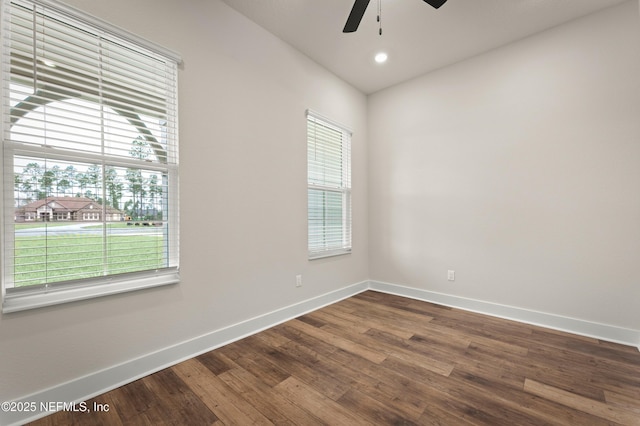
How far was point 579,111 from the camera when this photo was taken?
2.51 meters

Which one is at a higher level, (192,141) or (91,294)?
(192,141)

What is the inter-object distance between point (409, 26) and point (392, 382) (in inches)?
120

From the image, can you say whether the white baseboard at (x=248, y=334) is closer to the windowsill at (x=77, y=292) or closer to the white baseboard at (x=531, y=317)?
the white baseboard at (x=531, y=317)

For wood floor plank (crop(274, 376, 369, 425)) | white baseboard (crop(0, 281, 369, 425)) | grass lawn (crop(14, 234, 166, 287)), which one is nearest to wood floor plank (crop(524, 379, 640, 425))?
wood floor plank (crop(274, 376, 369, 425))

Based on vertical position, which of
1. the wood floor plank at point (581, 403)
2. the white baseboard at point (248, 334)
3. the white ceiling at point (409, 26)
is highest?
the white ceiling at point (409, 26)

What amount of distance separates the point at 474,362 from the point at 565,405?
53 cm

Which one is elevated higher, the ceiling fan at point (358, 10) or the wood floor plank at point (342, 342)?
the ceiling fan at point (358, 10)

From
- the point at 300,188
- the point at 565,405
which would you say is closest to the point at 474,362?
the point at 565,405

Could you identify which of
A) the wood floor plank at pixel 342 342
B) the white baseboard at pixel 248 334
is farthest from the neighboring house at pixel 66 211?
the wood floor plank at pixel 342 342

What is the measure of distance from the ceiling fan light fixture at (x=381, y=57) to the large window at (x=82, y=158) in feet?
7.00

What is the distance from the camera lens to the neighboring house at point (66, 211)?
1503mm

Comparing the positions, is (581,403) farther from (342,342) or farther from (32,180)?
(32,180)

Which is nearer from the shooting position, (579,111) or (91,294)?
(91,294)

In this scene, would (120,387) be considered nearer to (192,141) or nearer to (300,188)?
(192,141)
